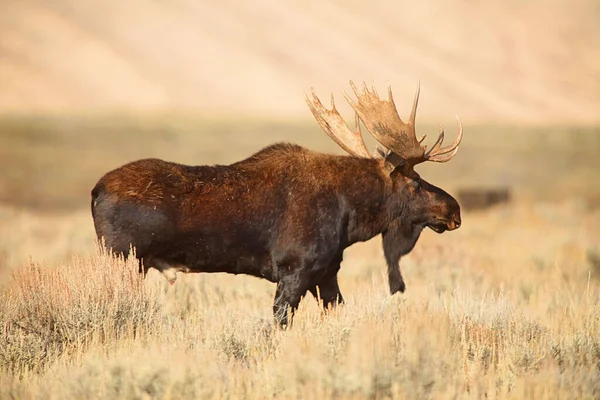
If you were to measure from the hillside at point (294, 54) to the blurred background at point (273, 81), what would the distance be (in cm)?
22

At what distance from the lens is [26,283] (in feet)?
21.7

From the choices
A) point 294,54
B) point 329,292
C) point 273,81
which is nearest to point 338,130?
point 329,292

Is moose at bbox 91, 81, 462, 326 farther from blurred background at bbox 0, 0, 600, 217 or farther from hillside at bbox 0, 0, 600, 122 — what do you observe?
hillside at bbox 0, 0, 600, 122

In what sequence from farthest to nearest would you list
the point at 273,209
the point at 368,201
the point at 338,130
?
the point at 338,130 → the point at 368,201 → the point at 273,209

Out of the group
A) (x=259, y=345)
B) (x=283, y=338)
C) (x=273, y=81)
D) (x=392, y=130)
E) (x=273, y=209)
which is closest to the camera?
(x=283, y=338)

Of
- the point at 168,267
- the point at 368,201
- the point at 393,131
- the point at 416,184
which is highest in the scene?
the point at 393,131

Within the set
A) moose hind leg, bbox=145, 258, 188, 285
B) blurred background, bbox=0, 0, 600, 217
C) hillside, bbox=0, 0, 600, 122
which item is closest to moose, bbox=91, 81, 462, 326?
moose hind leg, bbox=145, 258, 188, 285

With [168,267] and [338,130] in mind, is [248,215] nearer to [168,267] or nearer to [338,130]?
[168,267]

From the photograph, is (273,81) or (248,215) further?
(273,81)

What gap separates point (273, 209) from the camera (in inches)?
286

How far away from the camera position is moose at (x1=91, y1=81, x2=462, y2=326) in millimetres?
7004

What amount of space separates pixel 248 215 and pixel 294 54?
290ft

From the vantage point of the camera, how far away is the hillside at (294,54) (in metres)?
76.6

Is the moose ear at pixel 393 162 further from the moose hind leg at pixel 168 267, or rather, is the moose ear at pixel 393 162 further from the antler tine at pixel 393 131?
the moose hind leg at pixel 168 267
